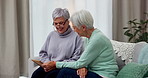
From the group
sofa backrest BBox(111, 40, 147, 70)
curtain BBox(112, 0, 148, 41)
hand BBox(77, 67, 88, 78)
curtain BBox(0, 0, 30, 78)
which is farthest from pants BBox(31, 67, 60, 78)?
curtain BBox(112, 0, 148, 41)

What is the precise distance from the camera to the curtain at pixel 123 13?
4.01 m

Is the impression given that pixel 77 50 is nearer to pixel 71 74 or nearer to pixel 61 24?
pixel 61 24

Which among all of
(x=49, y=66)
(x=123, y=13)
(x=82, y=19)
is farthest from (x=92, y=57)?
(x=123, y=13)

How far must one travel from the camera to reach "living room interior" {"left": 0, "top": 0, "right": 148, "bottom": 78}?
3.49 m

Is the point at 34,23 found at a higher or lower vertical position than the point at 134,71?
higher

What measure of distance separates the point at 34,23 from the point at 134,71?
2.05m

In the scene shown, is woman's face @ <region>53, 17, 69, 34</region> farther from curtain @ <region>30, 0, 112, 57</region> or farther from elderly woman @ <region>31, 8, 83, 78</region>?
curtain @ <region>30, 0, 112, 57</region>

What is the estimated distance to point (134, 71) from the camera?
81.0 inches

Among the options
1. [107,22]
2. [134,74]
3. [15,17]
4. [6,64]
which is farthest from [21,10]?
[134,74]

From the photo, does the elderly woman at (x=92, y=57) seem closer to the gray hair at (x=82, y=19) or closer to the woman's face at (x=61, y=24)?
the gray hair at (x=82, y=19)

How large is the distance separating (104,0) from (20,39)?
1484 millimetres

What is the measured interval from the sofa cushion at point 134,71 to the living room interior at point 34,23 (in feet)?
4.35

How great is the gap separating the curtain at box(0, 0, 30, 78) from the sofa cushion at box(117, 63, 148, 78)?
5.99ft

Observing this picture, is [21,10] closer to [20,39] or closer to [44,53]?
[20,39]
